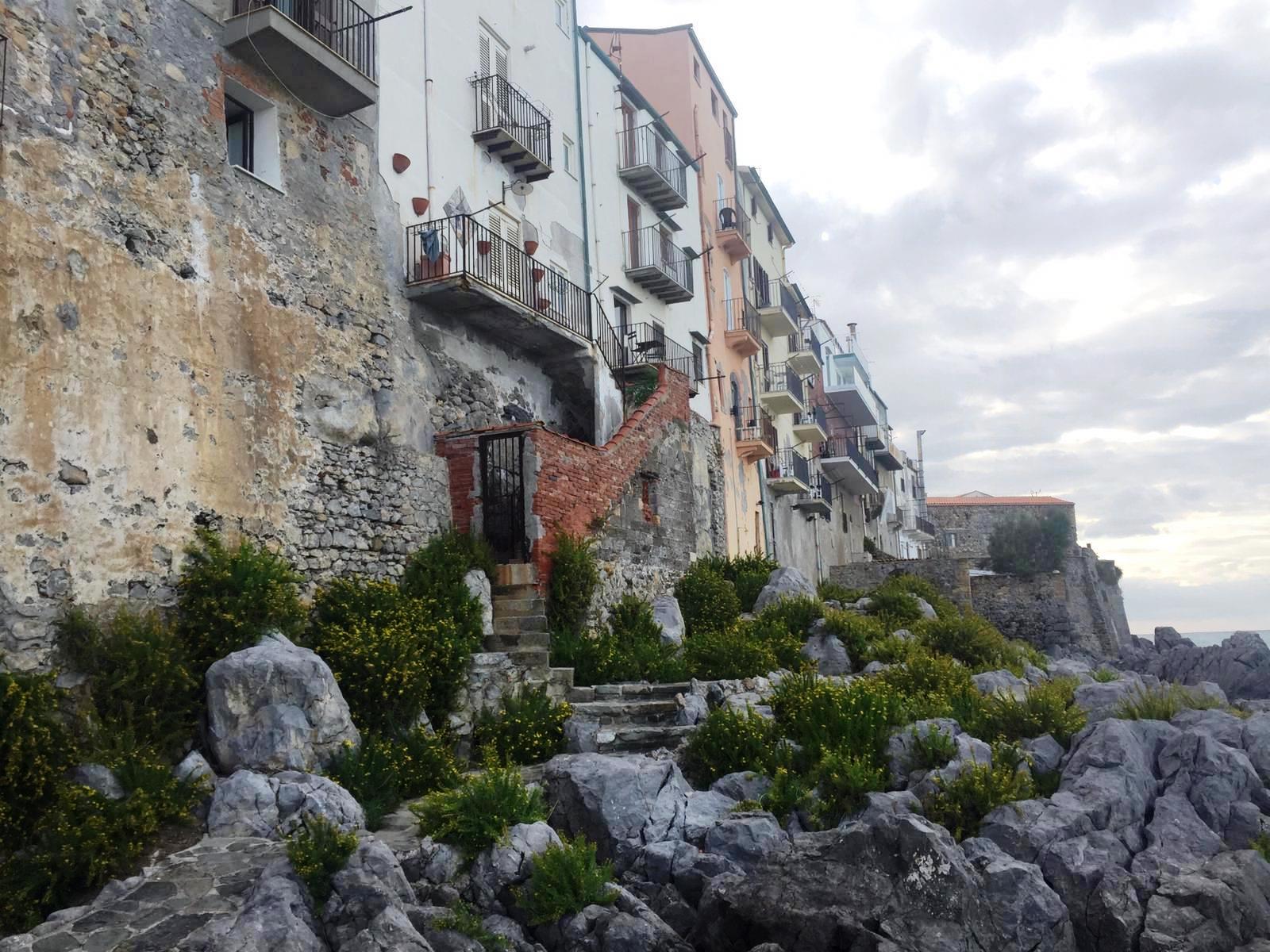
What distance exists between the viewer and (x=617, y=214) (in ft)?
83.1

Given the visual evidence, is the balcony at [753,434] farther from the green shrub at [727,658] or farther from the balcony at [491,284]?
the green shrub at [727,658]

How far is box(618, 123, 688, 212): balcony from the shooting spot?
25.8 m

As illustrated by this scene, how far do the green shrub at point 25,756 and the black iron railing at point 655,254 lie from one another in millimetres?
18136

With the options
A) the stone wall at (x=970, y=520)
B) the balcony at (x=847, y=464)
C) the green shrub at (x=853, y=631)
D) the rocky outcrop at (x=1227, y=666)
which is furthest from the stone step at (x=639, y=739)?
the stone wall at (x=970, y=520)

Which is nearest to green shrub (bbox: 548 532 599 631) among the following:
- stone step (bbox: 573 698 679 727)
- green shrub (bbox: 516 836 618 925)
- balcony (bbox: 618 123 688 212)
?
stone step (bbox: 573 698 679 727)

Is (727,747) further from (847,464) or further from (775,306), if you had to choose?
(847,464)

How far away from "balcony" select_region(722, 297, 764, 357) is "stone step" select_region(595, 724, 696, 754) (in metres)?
20.6

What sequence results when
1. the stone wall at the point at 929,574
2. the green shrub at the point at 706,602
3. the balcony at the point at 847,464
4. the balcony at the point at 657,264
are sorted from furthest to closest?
the balcony at the point at 847,464 < the stone wall at the point at 929,574 < the balcony at the point at 657,264 < the green shrub at the point at 706,602

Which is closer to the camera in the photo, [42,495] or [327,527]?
[42,495]

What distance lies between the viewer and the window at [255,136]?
14188 millimetres

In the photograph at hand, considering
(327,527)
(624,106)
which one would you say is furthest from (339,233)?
(624,106)

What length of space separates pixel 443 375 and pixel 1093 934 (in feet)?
38.9

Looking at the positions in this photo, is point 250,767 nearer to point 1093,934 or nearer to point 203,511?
point 203,511

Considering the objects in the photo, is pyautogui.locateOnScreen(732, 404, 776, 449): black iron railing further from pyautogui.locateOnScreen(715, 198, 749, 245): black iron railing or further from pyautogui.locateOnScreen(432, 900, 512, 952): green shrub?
pyautogui.locateOnScreen(432, 900, 512, 952): green shrub
